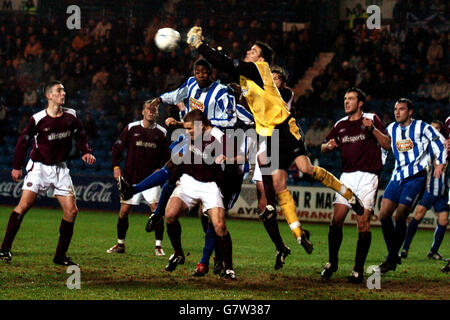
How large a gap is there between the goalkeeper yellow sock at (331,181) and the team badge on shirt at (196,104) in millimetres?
1740

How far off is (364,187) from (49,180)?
13.1 feet

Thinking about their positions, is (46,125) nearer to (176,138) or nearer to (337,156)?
(176,138)

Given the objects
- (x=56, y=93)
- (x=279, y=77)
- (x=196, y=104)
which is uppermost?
(x=279, y=77)

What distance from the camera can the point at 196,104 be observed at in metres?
8.94

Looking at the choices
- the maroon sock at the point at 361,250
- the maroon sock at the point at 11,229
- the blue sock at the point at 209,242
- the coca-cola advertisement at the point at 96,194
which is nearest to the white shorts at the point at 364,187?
the maroon sock at the point at 361,250

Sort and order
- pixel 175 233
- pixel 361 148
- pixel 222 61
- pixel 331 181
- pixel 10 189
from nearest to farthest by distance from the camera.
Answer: pixel 222 61 < pixel 331 181 < pixel 175 233 < pixel 361 148 < pixel 10 189

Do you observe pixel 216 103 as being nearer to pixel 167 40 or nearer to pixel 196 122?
pixel 196 122

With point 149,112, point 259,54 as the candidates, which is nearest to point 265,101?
point 259,54

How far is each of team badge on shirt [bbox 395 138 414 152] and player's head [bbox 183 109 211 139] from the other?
10.5ft

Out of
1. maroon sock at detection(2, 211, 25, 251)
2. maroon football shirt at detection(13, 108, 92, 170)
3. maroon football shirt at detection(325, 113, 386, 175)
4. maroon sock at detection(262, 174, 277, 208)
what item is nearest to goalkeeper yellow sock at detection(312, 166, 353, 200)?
maroon sock at detection(262, 174, 277, 208)

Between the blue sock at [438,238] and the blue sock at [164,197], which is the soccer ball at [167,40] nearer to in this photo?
the blue sock at [164,197]

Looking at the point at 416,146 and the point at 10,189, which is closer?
the point at 416,146

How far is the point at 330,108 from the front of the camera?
2073cm
